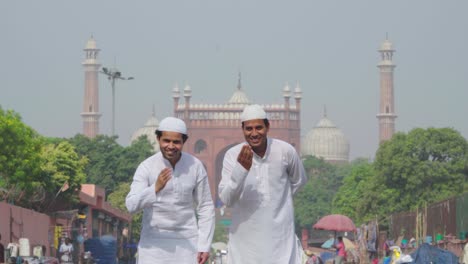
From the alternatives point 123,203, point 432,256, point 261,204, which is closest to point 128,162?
point 123,203

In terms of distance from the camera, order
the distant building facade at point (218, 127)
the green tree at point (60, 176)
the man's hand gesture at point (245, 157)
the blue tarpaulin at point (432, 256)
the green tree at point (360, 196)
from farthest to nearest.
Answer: the distant building facade at point (218, 127), the green tree at point (360, 196), the green tree at point (60, 176), the blue tarpaulin at point (432, 256), the man's hand gesture at point (245, 157)

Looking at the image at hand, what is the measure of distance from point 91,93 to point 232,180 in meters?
130

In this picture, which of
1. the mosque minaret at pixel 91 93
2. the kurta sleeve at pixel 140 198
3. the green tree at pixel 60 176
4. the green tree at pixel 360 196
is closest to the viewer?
the kurta sleeve at pixel 140 198

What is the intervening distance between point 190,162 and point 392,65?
430 ft

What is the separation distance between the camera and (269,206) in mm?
8242

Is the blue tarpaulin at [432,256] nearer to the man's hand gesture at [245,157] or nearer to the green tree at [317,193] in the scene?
the man's hand gesture at [245,157]

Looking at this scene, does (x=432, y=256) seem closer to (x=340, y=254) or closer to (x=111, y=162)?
(x=340, y=254)

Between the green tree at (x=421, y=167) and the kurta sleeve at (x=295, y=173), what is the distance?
1625 inches

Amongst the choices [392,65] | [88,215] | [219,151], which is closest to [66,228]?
[88,215]

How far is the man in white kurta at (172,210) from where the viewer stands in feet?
27.9

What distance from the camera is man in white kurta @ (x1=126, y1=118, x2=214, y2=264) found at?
8500mm

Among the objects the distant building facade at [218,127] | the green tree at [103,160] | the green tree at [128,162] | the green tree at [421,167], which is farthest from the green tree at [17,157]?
the distant building facade at [218,127]

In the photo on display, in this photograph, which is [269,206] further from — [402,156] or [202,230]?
[402,156]

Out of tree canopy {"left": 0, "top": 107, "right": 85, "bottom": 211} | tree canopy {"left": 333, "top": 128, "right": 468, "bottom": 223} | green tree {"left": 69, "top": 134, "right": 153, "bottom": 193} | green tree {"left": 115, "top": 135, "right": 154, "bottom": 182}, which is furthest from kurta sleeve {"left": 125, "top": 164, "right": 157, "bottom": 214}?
green tree {"left": 115, "top": 135, "right": 154, "bottom": 182}
